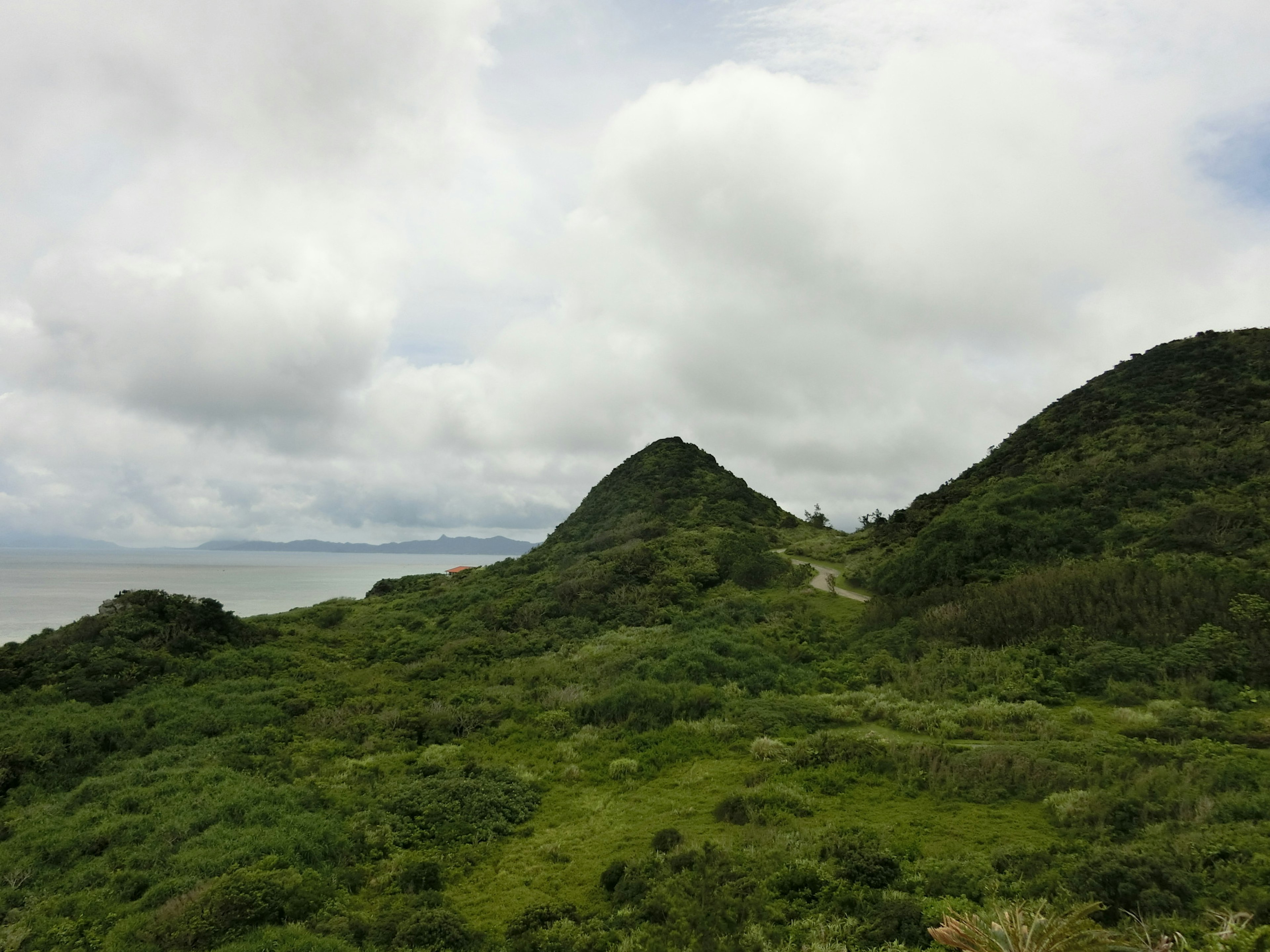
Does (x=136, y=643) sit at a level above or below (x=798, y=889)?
above

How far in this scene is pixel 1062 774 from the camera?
1230 centimetres

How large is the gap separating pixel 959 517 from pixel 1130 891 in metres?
26.9

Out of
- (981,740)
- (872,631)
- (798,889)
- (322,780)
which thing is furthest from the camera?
(872,631)

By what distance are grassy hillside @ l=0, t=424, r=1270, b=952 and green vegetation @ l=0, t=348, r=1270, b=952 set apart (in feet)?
0.26

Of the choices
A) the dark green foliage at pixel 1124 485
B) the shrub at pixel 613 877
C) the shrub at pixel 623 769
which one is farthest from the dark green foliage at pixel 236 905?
the dark green foliage at pixel 1124 485

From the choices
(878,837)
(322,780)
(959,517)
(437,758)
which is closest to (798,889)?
(878,837)

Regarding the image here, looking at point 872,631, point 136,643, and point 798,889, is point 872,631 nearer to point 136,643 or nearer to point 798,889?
point 798,889

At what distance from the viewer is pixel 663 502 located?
64562 mm

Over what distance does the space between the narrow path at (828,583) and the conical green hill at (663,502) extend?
11405 millimetres

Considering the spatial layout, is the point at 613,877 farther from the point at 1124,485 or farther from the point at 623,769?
the point at 1124,485

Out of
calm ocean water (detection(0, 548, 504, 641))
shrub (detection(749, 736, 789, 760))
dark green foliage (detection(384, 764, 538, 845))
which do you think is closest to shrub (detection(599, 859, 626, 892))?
dark green foliage (detection(384, 764, 538, 845))

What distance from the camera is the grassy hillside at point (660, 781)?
31.4ft

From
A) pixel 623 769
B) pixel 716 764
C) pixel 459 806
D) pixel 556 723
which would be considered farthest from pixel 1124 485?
pixel 459 806

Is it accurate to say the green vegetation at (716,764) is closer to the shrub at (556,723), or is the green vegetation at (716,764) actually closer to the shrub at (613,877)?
the shrub at (613,877)
